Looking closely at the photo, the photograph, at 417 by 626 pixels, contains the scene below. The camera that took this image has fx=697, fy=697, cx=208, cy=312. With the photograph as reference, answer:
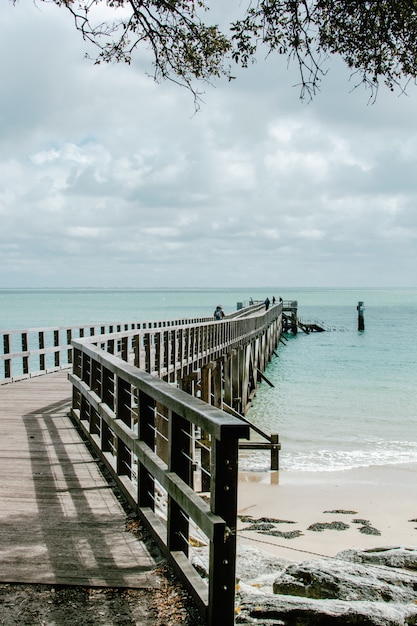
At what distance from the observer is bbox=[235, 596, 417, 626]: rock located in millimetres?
3875

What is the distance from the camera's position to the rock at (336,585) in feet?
15.9

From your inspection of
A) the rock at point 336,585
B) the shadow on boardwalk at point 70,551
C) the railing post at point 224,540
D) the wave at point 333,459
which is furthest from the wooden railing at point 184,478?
the wave at point 333,459

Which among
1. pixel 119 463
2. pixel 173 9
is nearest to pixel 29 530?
pixel 119 463

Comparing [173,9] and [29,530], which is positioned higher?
[173,9]

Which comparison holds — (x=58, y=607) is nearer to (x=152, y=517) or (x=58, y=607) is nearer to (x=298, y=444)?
(x=152, y=517)

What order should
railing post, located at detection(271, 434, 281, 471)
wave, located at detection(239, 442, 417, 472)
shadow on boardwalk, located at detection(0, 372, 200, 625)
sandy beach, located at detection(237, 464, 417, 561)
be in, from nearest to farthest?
shadow on boardwalk, located at detection(0, 372, 200, 625)
sandy beach, located at detection(237, 464, 417, 561)
railing post, located at detection(271, 434, 281, 471)
wave, located at detection(239, 442, 417, 472)

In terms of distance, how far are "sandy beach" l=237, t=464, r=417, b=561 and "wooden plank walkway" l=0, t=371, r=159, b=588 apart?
131 inches

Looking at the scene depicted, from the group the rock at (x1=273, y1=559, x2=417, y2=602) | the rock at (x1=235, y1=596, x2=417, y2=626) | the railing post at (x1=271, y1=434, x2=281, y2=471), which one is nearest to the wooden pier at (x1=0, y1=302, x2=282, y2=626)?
the rock at (x1=235, y1=596, x2=417, y2=626)

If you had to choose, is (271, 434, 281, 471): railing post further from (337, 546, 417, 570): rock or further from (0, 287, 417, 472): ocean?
(337, 546, 417, 570): rock

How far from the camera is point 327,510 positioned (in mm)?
12766

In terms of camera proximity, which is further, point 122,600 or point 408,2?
point 408,2

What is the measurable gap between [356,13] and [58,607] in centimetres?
694

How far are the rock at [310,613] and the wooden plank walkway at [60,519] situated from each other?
2.04ft

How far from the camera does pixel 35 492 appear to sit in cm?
578
